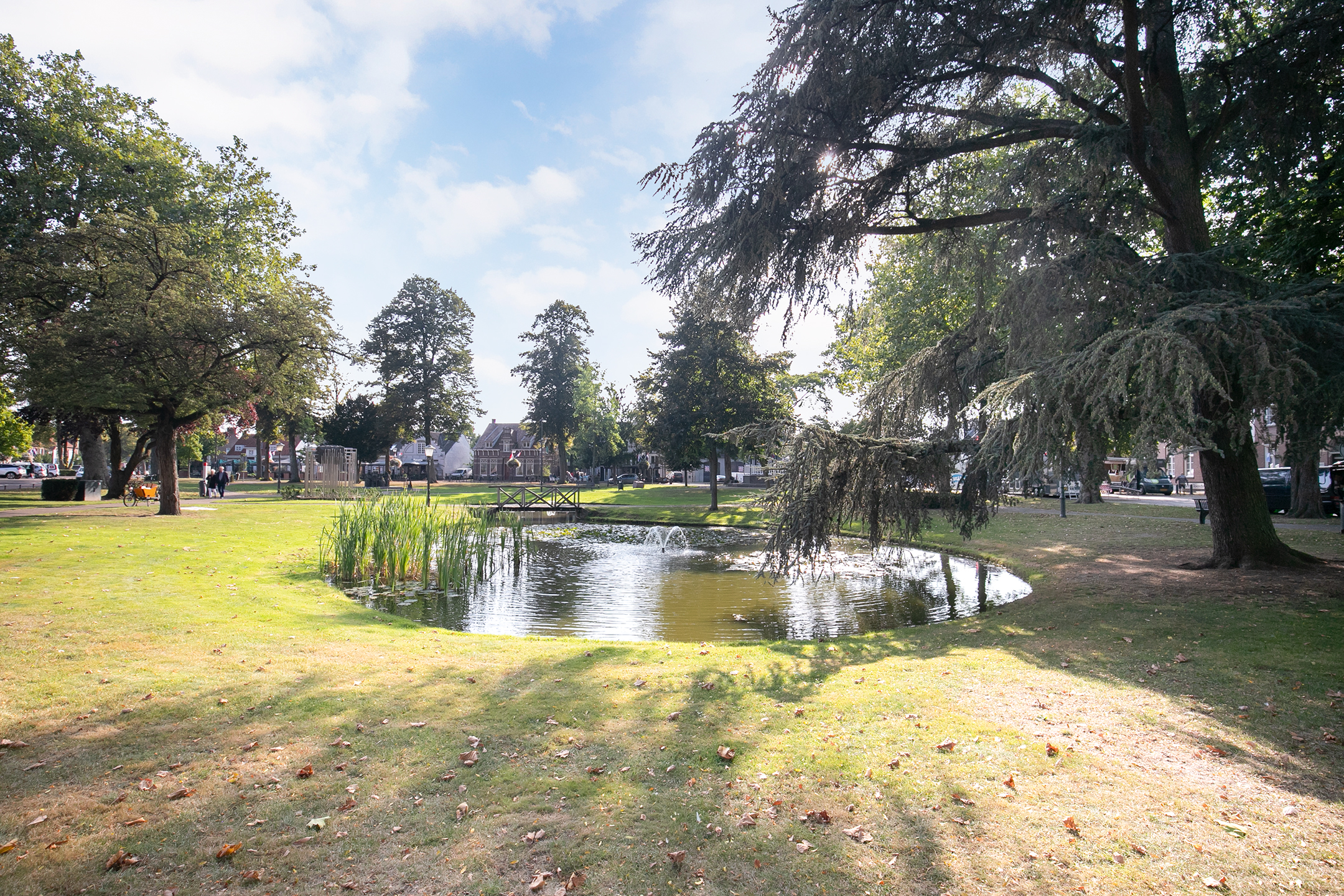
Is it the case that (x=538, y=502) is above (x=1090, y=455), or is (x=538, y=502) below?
below

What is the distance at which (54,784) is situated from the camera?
12.0 feet

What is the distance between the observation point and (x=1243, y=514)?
10.2 metres

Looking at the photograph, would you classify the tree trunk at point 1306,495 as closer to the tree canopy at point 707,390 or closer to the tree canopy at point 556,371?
the tree canopy at point 707,390

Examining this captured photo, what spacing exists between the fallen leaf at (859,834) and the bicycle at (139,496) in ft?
95.9

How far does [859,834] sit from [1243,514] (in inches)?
410

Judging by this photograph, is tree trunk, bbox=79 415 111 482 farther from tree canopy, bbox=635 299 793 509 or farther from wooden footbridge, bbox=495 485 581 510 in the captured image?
tree canopy, bbox=635 299 793 509

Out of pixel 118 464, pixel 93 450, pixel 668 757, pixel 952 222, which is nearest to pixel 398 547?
pixel 668 757

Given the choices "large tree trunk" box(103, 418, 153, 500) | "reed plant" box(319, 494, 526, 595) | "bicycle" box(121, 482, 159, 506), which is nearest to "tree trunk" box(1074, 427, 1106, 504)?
"reed plant" box(319, 494, 526, 595)

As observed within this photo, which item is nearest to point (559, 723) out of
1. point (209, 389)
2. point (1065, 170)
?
point (1065, 170)

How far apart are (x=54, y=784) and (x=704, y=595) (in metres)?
9.60

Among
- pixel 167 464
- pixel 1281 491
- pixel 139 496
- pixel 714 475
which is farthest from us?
pixel 714 475

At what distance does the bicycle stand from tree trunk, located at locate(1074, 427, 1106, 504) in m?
29.4

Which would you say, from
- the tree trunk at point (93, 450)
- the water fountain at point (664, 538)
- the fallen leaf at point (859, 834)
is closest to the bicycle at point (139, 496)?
the tree trunk at point (93, 450)

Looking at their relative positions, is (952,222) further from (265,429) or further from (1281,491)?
(265,429)
